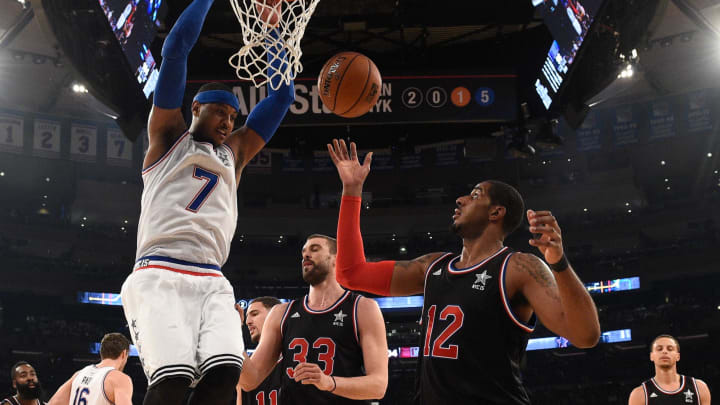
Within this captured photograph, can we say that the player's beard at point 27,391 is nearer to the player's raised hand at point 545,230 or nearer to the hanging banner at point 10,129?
the player's raised hand at point 545,230

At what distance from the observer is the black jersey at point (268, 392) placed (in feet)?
15.7

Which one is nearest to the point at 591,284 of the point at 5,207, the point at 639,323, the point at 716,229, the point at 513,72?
the point at 639,323

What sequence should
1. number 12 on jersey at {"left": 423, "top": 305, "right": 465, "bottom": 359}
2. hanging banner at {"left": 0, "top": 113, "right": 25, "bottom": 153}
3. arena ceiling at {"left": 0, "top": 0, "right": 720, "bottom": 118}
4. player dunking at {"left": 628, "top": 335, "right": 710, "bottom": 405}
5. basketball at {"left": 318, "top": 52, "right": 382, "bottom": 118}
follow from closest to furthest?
number 12 on jersey at {"left": 423, "top": 305, "right": 465, "bottom": 359}
basketball at {"left": 318, "top": 52, "right": 382, "bottom": 118}
player dunking at {"left": 628, "top": 335, "right": 710, "bottom": 405}
arena ceiling at {"left": 0, "top": 0, "right": 720, "bottom": 118}
hanging banner at {"left": 0, "top": 113, "right": 25, "bottom": 153}

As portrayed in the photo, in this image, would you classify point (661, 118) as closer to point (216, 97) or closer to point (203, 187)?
point (216, 97)

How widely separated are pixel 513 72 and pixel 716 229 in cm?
1656

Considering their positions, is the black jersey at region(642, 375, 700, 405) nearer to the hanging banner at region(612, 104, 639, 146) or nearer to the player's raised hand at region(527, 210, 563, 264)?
the player's raised hand at region(527, 210, 563, 264)

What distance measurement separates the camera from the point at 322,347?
429 centimetres

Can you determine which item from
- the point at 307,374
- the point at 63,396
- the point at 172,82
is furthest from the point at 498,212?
the point at 63,396

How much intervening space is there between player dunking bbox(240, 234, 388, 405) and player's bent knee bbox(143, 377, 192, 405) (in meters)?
1.40

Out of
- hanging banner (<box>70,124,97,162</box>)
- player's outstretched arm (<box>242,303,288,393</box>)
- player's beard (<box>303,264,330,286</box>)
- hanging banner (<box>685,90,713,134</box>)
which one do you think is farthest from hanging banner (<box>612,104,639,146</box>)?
player's outstretched arm (<box>242,303,288,393</box>)

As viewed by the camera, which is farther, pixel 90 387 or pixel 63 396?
pixel 63 396

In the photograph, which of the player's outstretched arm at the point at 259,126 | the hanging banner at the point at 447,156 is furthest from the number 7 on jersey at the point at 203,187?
the hanging banner at the point at 447,156

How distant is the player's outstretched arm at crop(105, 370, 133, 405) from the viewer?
487cm

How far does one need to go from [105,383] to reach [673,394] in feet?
17.9
